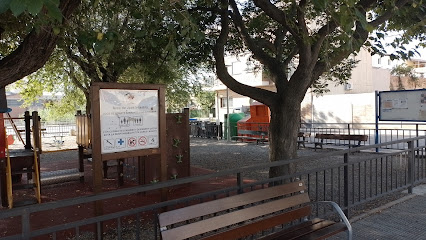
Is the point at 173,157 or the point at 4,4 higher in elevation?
the point at 4,4

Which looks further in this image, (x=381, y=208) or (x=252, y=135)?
(x=252, y=135)

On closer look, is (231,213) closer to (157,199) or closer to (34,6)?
(34,6)

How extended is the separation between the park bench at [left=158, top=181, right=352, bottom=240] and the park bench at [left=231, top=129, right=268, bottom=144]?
537 inches

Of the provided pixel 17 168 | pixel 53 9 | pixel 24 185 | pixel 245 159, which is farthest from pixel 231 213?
pixel 245 159

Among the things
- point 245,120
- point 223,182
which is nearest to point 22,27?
point 223,182

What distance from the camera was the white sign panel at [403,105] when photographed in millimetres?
11820

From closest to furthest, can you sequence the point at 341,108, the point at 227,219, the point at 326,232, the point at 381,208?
the point at 227,219 < the point at 326,232 < the point at 381,208 < the point at 341,108

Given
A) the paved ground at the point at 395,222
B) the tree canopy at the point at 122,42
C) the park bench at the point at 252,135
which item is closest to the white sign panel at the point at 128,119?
the tree canopy at the point at 122,42

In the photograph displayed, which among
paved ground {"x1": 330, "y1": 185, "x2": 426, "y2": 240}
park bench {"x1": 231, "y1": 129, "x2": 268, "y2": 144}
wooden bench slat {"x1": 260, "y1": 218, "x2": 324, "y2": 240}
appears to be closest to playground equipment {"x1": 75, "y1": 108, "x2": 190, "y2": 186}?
paved ground {"x1": 330, "y1": 185, "x2": 426, "y2": 240}

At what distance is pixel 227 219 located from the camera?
3.31 meters

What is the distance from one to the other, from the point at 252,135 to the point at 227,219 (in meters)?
15.8

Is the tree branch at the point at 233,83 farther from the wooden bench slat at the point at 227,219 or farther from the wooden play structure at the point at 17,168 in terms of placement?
the wooden play structure at the point at 17,168

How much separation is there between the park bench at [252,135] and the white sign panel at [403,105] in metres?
6.18

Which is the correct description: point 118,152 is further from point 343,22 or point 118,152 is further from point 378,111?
point 378,111
